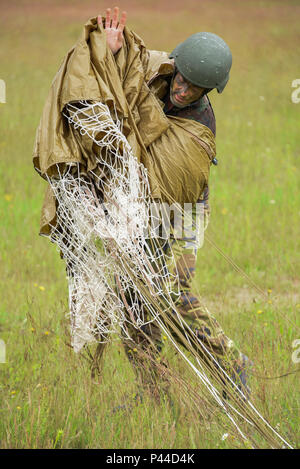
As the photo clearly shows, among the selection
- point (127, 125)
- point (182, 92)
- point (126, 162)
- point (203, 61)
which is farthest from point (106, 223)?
point (203, 61)

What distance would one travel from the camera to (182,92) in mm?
2699

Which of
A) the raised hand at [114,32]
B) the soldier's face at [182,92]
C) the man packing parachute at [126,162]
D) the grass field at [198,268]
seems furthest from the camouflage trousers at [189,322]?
the raised hand at [114,32]

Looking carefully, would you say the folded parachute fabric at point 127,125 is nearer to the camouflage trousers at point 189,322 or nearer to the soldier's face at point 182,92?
the soldier's face at point 182,92

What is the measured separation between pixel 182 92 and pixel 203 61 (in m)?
0.16

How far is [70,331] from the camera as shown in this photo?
310cm

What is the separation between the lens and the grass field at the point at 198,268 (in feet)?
8.86

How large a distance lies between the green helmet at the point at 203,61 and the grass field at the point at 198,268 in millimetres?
668

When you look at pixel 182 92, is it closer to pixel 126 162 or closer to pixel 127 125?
pixel 127 125

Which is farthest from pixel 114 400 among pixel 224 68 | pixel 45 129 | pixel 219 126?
pixel 219 126

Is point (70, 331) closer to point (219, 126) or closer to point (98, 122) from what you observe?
point (98, 122)

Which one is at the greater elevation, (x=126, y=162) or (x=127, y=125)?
(x=127, y=125)

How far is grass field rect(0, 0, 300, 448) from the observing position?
8.86 ft

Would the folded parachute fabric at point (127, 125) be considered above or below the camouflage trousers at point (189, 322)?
above
